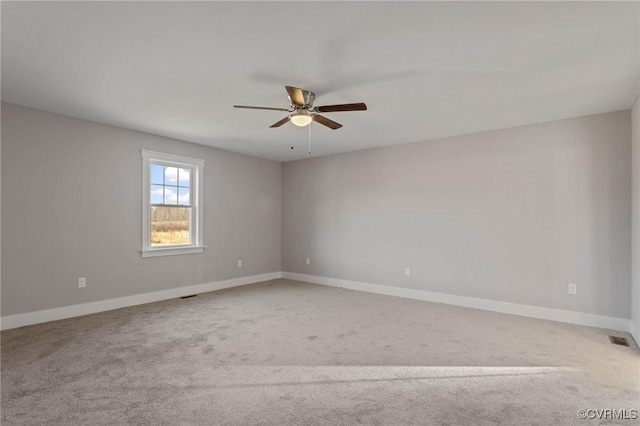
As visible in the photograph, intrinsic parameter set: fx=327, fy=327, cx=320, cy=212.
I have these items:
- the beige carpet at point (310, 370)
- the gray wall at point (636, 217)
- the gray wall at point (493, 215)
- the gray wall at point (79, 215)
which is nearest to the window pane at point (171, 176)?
the gray wall at point (79, 215)

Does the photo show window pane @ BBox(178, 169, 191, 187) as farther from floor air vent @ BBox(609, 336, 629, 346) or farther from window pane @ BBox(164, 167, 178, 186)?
floor air vent @ BBox(609, 336, 629, 346)

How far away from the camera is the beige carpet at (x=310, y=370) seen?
2109mm

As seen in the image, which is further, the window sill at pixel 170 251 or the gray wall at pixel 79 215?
the window sill at pixel 170 251

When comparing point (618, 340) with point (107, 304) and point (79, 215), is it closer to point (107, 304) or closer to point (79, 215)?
point (107, 304)

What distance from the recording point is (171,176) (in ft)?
17.5

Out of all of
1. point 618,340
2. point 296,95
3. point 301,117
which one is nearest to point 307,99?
point 301,117

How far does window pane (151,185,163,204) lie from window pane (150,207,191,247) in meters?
0.11

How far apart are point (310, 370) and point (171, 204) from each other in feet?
12.3

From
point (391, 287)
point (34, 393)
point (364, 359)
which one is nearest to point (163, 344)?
point (34, 393)

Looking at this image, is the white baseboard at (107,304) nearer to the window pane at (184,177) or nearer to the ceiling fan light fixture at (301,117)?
the window pane at (184,177)

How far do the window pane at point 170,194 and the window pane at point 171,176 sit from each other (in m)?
0.08

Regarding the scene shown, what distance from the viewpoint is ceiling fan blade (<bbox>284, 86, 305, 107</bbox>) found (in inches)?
109

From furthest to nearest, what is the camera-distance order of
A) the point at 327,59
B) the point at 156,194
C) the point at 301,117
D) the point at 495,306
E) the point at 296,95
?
the point at 156,194 → the point at 495,306 → the point at 301,117 → the point at 296,95 → the point at 327,59

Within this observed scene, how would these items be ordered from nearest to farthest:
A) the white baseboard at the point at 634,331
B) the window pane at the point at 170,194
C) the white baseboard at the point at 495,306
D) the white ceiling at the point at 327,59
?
the white ceiling at the point at 327,59 < the white baseboard at the point at 634,331 < the white baseboard at the point at 495,306 < the window pane at the point at 170,194
